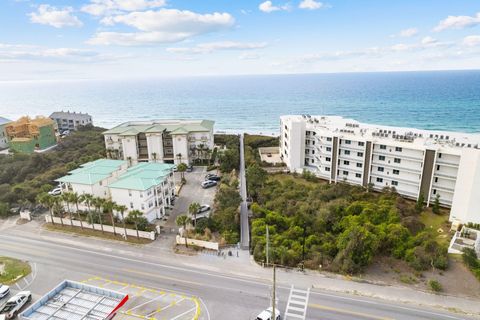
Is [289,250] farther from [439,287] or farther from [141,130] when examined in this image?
[141,130]

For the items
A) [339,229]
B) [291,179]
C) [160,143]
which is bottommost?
[291,179]

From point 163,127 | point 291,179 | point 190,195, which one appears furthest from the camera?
point 163,127

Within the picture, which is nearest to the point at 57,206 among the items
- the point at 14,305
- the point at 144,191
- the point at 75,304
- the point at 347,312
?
the point at 144,191

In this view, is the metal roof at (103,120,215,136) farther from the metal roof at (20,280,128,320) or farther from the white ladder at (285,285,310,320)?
the white ladder at (285,285,310,320)

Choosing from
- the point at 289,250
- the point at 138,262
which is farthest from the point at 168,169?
the point at 289,250

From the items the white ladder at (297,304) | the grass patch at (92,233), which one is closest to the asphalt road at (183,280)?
the white ladder at (297,304)

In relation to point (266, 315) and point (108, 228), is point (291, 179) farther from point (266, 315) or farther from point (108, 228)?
point (266, 315)
